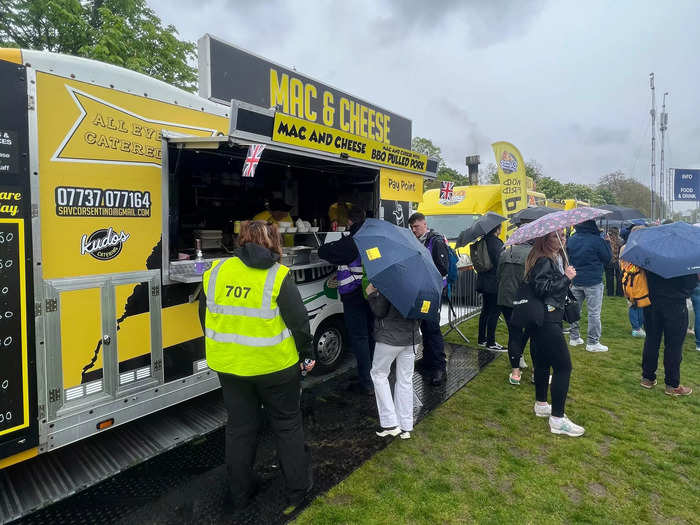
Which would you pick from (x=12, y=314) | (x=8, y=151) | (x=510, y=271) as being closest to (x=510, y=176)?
(x=510, y=271)

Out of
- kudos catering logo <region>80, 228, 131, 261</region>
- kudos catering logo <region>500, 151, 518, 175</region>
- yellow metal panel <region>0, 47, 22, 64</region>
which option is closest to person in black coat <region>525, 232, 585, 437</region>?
kudos catering logo <region>80, 228, 131, 261</region>

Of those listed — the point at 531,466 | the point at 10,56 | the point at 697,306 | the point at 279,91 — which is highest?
the point at 279,91

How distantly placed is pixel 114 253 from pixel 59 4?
13.5m

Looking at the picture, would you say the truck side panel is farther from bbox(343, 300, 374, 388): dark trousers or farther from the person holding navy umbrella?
the person holding navy umbrella

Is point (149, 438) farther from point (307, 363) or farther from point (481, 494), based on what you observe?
point (481, 494)

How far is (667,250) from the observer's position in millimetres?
4004

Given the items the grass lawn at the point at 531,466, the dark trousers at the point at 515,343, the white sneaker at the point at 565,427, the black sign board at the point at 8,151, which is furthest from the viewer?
the dark trousers at the point at 515,343

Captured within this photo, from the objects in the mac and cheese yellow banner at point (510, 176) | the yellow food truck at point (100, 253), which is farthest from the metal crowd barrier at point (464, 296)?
the yellow food truck at point (100, 253)

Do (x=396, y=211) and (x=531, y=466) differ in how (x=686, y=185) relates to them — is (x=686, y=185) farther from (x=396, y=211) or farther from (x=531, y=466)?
(x=531, y=466)

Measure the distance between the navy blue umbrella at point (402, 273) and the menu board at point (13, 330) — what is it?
2.13 m

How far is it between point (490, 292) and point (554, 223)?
2324 millimetres

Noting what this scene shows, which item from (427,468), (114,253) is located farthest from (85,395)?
(427,468)

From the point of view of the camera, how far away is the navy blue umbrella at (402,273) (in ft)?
9.95

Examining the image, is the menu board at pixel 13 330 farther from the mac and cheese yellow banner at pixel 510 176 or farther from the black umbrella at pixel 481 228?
the mac and cheese yellow banner at pixel 510 176
